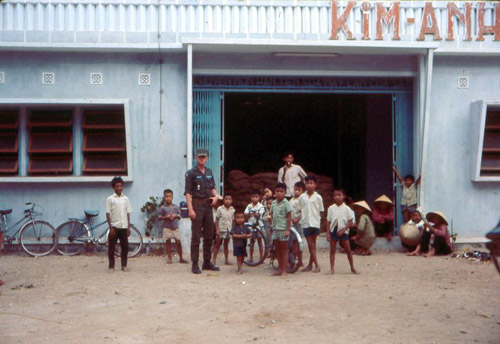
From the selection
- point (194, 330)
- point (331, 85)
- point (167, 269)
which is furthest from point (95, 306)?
point (331, 85)

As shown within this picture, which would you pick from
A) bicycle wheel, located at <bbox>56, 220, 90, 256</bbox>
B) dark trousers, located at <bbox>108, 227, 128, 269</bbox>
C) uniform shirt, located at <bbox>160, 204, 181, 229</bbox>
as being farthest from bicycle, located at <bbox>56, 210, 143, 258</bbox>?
dark trousers, located at <bbox>108, 227, 128, 269</bbox>

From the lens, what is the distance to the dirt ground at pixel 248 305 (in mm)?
5809

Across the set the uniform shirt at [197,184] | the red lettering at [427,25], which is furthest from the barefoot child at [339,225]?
the red lettering at [427,25]

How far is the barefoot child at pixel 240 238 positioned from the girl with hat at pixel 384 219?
363 cm

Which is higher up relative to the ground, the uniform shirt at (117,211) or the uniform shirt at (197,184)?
the uniform shirt at (197,184)

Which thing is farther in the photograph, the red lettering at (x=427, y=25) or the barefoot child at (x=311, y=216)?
the red lettering at (x=427, y=25)

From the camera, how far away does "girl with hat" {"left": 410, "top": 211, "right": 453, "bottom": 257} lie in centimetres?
1120

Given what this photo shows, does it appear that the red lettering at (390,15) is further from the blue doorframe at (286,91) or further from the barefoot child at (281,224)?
the barefoot child at (281,224)

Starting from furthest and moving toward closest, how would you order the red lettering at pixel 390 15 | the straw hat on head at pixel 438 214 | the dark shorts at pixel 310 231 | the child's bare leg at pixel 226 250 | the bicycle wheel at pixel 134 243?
1. the red lettering at pixel 390 15
2. the bicycle wheel at pixel 134 243
3. the straw hat on head at pixel 438 214
4. the child's bare leg at pixel 226 250
5. the dark shorts at pixel 310 231

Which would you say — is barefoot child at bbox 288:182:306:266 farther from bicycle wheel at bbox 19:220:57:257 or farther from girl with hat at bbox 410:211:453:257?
bicycle wheel at bbox 19:220:57:257

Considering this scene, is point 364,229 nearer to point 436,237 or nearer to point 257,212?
point 436,237

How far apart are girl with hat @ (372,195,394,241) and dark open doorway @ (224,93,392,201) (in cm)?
396

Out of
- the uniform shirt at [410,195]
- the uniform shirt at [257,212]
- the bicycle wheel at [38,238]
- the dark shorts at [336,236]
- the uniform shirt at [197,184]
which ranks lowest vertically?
the bicycle wheel at [38,238]

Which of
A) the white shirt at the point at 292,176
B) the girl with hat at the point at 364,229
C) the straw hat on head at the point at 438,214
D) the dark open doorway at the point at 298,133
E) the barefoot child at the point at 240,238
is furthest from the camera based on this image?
the dark open doorway at the point at 298,133
